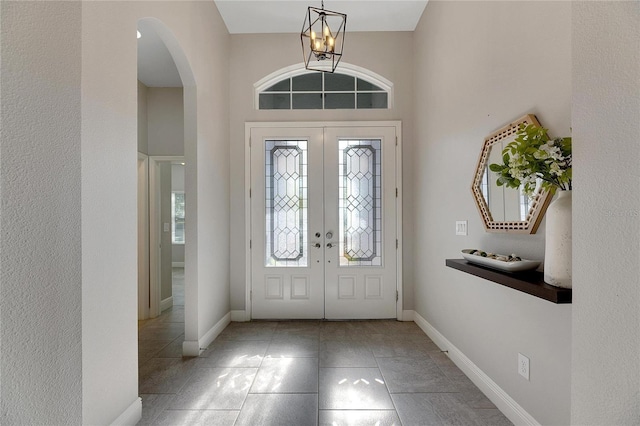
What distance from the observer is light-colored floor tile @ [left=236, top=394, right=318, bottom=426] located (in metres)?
1.89

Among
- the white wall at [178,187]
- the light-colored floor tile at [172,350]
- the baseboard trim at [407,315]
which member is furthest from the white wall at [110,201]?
the white wall at [178,187]

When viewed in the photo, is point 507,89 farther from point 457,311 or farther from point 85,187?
point 85,187

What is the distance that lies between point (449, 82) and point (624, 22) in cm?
219

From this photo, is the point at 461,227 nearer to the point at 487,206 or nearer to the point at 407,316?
the point at 487,206

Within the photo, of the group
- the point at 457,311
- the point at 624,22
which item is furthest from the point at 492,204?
the point at 624,22

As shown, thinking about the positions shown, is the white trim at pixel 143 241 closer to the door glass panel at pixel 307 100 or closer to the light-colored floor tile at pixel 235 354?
the light-colored floor tile at pixel 235 354

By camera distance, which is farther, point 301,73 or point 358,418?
point 301,73

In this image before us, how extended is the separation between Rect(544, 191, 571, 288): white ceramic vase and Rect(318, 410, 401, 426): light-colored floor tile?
123 centimetres

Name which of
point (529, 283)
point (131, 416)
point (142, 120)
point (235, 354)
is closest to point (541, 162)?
point (529, 283)

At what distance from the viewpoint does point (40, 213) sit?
0.84 metres

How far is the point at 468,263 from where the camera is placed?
2.13 metres

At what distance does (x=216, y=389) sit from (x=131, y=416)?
558 millimetres

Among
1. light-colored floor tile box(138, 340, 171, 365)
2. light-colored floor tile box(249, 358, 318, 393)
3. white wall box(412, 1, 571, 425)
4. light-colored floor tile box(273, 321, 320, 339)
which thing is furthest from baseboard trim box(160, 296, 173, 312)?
white wall box(412, 1, 571, 425)

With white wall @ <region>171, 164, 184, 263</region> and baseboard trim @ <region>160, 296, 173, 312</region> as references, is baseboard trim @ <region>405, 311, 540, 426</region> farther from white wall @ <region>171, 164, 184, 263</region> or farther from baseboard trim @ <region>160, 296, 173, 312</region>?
white wall @ <region>171, 164, 184, 263</region>
